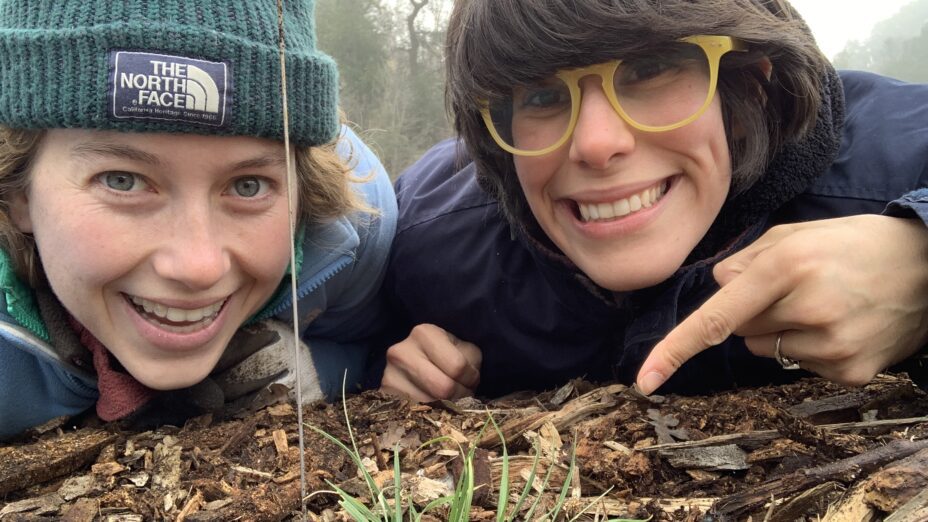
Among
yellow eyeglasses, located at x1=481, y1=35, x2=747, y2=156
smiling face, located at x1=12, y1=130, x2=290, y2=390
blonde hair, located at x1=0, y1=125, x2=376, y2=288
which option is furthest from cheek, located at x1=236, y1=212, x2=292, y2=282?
yellow eyeglasses, located at x1=481, y1=35, x2=747, y2=156

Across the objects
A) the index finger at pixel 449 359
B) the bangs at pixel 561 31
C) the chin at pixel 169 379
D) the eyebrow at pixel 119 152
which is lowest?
the index finger at pixel 449 359

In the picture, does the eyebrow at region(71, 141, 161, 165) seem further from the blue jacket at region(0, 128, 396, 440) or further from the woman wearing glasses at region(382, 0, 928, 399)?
the woman wearing glasses at region(382, 0, 928, 399)

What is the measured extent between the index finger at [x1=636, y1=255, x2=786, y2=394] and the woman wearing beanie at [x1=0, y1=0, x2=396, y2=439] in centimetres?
83

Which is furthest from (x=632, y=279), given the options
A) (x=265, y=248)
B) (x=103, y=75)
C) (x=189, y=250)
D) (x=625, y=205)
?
(x=103, y=75)

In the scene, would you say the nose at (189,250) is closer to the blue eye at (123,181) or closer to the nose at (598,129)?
the blue eye at (123,181)

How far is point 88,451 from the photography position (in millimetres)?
1843

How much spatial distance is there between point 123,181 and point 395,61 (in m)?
14.2

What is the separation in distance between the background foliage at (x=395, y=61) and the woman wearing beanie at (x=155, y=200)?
11232mm

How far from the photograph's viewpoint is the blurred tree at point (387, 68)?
13.7 metres

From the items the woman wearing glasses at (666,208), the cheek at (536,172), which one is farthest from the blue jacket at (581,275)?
the cheek at (536,172)

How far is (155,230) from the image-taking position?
1708 mm

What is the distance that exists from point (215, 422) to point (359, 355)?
0.78 m

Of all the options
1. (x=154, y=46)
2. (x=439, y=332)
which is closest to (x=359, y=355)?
(x=439, y=332)

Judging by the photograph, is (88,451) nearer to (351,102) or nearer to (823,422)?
(823,422)
